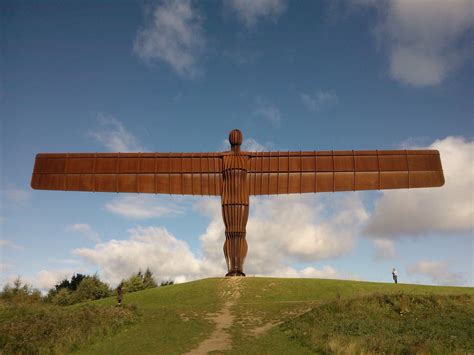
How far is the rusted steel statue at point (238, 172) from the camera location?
31.7m

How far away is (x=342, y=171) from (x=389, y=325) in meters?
16.0

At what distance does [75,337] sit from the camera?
1667 cm

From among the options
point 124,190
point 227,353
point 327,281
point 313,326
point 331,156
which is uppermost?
point 331,156

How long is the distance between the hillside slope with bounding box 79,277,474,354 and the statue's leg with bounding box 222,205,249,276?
1.63 metres

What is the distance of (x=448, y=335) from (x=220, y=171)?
67.2ft

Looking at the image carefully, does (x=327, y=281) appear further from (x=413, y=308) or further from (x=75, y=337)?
(x=75, y=337)

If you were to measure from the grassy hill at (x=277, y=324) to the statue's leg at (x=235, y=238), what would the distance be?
2.47 meters

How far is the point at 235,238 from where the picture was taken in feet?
99.1

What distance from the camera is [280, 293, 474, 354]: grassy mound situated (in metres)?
13.6

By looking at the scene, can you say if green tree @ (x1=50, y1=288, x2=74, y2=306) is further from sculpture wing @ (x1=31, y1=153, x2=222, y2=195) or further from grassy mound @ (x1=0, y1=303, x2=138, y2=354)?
grassy mound @ (x1=0, y1=303, x2=138, y2=354)

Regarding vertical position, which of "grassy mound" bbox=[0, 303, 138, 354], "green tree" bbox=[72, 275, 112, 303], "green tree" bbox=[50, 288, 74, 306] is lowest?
"grassy mound" bbox=[0, 303, 138, 354]

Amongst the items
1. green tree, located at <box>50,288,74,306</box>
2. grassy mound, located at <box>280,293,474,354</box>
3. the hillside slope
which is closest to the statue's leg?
the hillside slope

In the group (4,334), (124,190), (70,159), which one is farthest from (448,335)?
(70,159)

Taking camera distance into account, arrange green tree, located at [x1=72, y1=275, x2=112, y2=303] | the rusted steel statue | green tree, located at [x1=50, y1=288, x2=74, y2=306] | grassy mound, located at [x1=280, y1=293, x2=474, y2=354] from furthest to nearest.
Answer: green tree, located at [x1=72, y1=275, x2=112, y2=303] < green tree, located at [x1=50, y1=288, x2=74, y2=306] < the rusted steel statue < grassy mound, located at [x1=280, y1=293, x2=474, y2=354]
